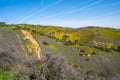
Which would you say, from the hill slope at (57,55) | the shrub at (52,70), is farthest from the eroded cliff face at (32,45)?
the shrub at (52,70)

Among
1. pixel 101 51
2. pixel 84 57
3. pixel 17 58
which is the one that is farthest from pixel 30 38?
pixel 17 58

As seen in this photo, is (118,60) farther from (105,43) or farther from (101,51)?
(105,43)

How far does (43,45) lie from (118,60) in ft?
88.6

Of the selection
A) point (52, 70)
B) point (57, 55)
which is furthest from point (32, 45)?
point (52, 70)

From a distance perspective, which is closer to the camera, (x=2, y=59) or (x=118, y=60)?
(x=2, y=59)

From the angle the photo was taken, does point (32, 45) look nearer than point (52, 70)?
No

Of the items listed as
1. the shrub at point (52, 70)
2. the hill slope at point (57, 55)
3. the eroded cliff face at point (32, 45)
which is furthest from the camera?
the eroded cliff face at point (32, 45)

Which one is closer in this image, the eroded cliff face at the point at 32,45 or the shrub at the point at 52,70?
the shrub at the point at 52,70

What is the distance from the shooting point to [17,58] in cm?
3616

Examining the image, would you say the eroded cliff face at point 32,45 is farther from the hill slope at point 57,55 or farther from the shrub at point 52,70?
the shrub at point 52,70

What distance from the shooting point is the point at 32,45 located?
81.6 m

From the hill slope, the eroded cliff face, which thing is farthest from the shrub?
the eroded cliff face

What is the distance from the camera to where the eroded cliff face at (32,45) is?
77750 millimetres

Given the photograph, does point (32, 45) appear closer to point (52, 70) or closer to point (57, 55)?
point (57, 55)
